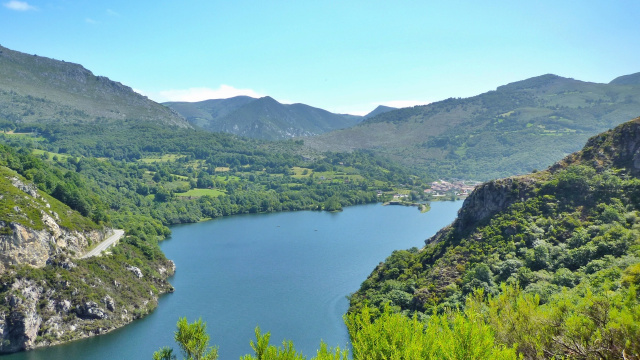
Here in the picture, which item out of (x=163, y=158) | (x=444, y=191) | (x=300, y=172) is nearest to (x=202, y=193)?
(x=163, y=158)

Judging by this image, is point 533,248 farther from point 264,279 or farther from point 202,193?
point 202,193

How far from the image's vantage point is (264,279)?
65562mm

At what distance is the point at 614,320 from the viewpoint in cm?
1570

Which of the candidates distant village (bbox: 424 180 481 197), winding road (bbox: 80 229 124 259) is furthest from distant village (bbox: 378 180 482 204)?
winding road (bbox: 80 229 124 259)

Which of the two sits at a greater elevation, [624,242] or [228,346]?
[624,242]

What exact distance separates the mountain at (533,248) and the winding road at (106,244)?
3355 cm

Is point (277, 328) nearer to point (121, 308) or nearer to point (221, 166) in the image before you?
point (121, 308)

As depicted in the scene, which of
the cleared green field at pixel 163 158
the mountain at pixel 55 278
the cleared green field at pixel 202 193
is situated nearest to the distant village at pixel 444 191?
the cleared green field at pixel 202 193

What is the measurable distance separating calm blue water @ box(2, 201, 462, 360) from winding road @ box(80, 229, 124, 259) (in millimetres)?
10193

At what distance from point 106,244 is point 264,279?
2228 centimetres

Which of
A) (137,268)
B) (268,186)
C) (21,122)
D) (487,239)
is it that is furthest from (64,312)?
(21,122)

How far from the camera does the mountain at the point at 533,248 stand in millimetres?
24938

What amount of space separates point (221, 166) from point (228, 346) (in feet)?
459

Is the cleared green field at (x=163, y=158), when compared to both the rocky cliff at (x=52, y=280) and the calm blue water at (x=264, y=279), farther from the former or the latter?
the rocky cliff at (x=52, y=280)
